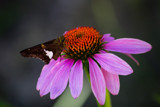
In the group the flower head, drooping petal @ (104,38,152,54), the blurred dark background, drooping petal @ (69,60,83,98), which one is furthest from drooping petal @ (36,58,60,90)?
the blurred dark background

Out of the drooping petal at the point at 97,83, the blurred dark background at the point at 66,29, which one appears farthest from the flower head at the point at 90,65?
the blurred dark background at the point at 66,29

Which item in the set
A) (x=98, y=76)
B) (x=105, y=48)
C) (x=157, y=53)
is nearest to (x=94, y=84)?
(x=98, y=76)

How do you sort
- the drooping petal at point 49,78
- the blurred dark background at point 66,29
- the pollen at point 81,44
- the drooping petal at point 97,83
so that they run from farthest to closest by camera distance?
the blurred dark background at point 66,29 < the pollen at point 81,44 < the drooping petal at point 49,78 < the drooping petal at point 97,83

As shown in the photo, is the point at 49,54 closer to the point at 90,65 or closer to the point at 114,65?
the point at 90,65

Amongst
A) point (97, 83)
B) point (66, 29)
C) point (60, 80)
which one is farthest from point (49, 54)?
point (66, 29)

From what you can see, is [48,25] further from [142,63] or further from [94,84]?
[94,84]

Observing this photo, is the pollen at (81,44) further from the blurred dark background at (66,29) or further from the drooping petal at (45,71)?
the blurred dark background at (66,29)

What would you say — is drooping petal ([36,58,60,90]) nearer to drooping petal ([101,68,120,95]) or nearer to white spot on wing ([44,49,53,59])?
white spot on wing ([44,49,53,59])
